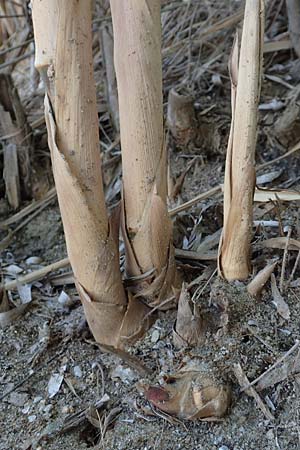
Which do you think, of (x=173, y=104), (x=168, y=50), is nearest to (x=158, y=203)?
(x=173, y=104)

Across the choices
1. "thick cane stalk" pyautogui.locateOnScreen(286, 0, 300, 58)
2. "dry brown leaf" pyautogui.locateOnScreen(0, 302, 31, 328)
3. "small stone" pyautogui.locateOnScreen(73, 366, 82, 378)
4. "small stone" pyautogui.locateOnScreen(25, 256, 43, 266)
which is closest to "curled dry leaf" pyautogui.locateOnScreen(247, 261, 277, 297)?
"small stone" pyautogui.locateOnScreen(73, 366, 82, 378)

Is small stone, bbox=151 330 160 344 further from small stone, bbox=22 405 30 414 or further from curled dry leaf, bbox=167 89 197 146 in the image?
curled dry leaf, bbox=167 89 197 146

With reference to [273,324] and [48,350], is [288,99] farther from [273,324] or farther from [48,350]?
[48,350]

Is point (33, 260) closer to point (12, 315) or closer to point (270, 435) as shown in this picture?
point (12, 315)

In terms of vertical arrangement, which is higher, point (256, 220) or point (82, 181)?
point (82, 181)

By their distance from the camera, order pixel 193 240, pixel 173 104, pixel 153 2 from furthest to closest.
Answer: pixel 173 104, pixel 193 240, pixel 153 2

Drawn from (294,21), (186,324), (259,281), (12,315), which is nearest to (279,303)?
(259,281)
